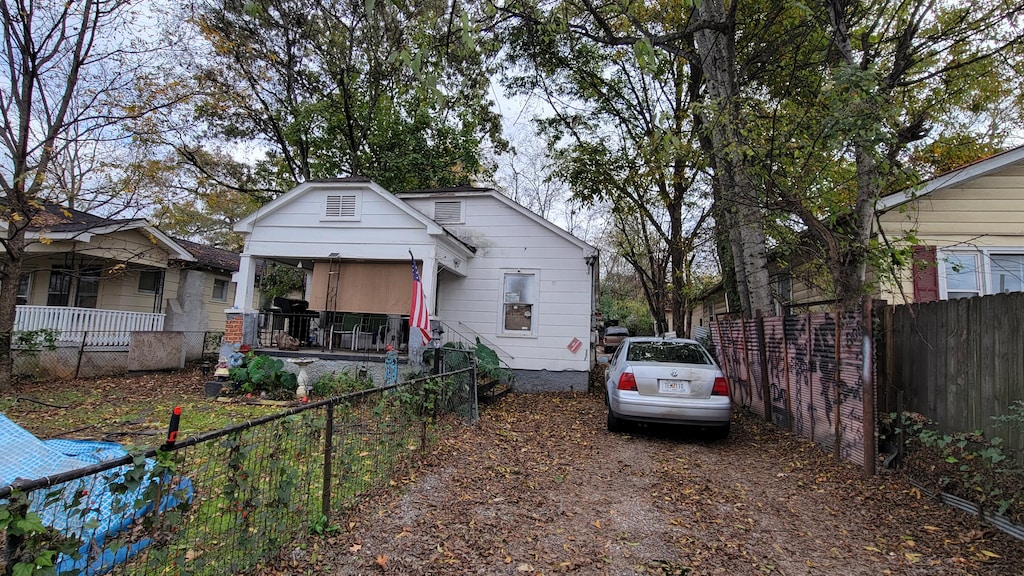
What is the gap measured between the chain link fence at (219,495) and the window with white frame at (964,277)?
31.4ft

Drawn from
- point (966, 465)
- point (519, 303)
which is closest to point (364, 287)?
point (519, 303)

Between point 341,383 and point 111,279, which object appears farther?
point 111,279

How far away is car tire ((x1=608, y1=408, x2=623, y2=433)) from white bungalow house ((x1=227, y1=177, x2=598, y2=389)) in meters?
4.02

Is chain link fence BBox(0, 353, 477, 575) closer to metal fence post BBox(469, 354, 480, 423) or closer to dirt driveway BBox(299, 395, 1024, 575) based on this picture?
dirt driveway BBox(299, 395, 1024, 575)

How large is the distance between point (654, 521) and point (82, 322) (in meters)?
15.2

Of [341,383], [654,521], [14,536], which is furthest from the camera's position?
[341,383]

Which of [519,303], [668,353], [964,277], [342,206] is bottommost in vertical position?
[668,353]

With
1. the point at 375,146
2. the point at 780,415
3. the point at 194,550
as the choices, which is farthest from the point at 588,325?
the point at 375,146

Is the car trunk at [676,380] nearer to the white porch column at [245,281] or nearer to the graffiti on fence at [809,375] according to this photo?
the graffiti on fence at [809,375]

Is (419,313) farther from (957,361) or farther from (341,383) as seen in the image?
(957,361)

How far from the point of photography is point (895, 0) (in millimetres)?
7938

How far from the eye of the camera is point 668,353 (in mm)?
7285

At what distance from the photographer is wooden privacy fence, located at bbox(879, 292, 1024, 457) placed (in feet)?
12.6

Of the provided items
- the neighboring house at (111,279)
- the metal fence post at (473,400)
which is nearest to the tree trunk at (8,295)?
the neighboring house at (111,279)
